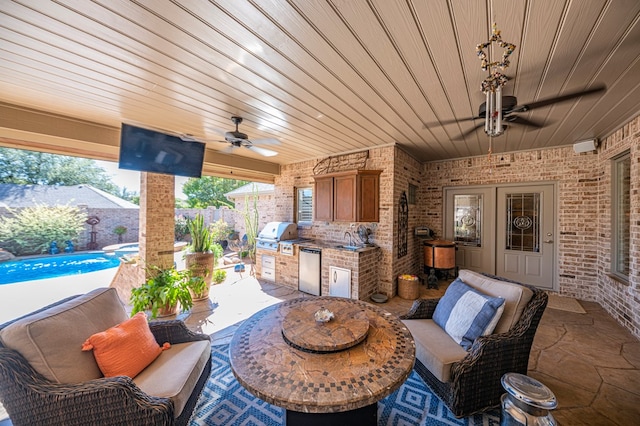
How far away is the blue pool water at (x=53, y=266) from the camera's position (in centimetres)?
673

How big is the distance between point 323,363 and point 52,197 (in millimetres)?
14005

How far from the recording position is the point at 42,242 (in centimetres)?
837

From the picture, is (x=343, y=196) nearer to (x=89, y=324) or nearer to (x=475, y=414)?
(x=475, y=414)

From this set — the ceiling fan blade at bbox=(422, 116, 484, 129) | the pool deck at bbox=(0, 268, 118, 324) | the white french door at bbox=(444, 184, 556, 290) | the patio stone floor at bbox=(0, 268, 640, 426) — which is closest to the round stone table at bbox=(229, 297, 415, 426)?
the patio stone floor at bbox=(0, 268, 640, 426)

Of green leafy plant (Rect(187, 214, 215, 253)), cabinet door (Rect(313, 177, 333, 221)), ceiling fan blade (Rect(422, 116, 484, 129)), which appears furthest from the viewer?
cabinet door (Rect(313, 177, 333, 221))

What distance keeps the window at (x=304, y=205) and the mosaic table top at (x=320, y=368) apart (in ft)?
12.0

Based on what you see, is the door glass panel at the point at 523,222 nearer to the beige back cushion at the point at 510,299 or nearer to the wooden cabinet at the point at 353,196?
the wooden cabinet at the point at 353,196

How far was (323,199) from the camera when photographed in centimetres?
459

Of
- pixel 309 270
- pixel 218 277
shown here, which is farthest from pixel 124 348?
pixel 218 277

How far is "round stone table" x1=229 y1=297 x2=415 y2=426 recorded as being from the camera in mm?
1134

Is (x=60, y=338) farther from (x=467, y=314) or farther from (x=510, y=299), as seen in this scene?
(x=510, y=299)

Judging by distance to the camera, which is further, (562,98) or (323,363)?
(562,98)

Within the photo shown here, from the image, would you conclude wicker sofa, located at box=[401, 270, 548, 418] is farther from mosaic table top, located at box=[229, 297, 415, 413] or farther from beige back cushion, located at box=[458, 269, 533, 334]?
mosaic table top, located at box=[229, 297, 415, 413]

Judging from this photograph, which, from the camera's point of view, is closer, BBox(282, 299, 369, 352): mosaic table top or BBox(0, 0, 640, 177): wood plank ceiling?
BBox(0, 0, 640, 177): wood plank ceiling
